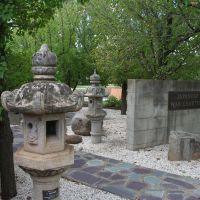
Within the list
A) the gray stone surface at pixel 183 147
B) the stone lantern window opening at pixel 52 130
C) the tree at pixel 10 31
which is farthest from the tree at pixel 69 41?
the stone lantern window opening at pixel 52 130

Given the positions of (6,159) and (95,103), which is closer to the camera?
(6,159)

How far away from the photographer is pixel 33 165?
4.57 metres

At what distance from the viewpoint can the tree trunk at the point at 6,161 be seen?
21.1 feet

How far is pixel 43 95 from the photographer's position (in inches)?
167

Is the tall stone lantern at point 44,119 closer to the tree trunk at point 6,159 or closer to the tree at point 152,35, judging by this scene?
the tree trunk at point 6,159

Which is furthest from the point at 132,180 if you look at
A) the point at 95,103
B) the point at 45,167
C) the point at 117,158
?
the point at 95,103

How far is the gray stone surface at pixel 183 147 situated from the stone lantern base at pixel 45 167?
16.8 ft

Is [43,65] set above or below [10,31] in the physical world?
below

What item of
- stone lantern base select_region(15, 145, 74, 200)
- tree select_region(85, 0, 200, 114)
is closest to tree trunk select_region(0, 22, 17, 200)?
stone lantern base select_region(15, 145, 74, 200)

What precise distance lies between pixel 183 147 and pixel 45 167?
19.2 ft

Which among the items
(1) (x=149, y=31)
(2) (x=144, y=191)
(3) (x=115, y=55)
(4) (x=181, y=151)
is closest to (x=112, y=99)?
(3) (x=115, y=55)

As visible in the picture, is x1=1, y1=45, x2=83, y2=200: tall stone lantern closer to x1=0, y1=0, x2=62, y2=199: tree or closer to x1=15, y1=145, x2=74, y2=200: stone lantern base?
x1=15, y1=145, x2=74, y2=200: stone lantern base

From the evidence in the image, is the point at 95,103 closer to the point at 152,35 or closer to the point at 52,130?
the point at 152,35

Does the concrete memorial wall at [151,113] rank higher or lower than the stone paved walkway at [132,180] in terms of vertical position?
higher
